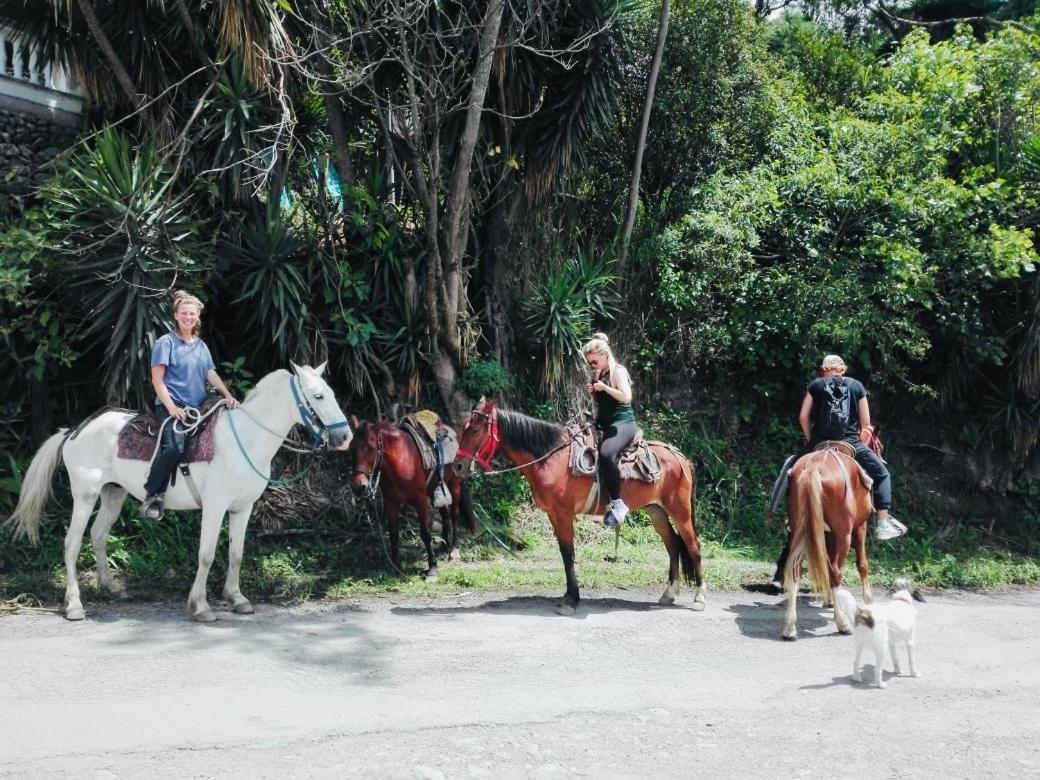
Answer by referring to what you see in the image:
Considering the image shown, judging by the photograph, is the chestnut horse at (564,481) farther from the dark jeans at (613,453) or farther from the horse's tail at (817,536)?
the horse's tail at (817,536)

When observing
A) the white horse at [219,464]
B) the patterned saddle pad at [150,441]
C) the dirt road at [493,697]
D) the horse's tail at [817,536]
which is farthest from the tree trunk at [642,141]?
the patterned saddle pad at [150,441]

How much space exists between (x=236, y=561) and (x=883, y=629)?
210 inches

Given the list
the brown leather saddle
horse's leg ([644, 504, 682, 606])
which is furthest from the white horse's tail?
horse's leg ([644, 504, 682, 606])

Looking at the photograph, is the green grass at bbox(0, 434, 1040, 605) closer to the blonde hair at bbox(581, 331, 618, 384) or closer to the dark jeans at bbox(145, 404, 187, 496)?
the dark jeans at bbox(145, 404, 187, 496)

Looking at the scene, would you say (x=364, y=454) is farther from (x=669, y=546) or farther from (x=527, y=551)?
(x=669, y=546)

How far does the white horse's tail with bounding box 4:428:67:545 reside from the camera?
25.9 ft

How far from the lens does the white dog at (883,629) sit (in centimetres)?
643

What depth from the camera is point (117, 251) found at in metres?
9.26

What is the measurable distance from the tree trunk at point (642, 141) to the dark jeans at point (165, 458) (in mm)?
6977

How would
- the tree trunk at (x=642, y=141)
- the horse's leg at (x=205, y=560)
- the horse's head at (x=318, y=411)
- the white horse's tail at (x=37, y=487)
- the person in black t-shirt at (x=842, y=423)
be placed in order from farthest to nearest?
the tree trunk at (x=642, y=141)
the person in black t-shirt at (x=842, y=423)
the white horse's tail at (x=37, y=487)
the horse's head at (x=318, y=411)
the horse's leg at (x=205, y=560)

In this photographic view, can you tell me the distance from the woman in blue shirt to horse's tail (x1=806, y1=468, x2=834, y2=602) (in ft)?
16.7

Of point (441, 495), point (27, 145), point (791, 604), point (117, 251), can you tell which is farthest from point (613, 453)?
point (27, 145)

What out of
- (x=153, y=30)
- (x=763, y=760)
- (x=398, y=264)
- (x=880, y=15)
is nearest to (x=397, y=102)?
(x=398, y=264)

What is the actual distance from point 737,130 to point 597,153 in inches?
82.7
